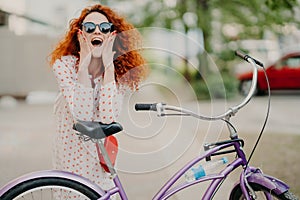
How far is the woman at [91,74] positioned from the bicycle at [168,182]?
151 mm


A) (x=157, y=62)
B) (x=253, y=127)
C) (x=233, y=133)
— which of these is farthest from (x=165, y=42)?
(x=253, y=127)

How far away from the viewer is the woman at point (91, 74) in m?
2.24

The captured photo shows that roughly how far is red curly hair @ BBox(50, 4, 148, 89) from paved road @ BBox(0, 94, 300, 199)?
0.50 feet

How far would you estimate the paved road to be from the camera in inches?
97.1

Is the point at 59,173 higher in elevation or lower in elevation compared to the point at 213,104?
lower

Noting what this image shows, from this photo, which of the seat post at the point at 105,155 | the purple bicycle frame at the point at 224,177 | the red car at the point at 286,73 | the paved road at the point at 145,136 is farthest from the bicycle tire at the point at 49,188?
the red car at the point at 286,73

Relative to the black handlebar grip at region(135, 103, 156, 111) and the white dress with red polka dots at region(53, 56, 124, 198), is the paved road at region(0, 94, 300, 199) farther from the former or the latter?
the black handlebar grip at region(135, 103, 156, 111)

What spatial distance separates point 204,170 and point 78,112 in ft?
1.82

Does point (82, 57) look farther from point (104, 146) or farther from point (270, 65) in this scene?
point (270, 65)

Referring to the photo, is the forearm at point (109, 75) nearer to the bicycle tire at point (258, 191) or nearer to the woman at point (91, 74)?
the woman at point (91, 74)

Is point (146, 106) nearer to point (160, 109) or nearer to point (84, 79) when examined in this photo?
point (160, 109)

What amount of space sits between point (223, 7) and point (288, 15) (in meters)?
1.86

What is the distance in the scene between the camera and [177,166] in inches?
147

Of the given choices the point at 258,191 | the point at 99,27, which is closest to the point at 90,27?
the point at 99,27
